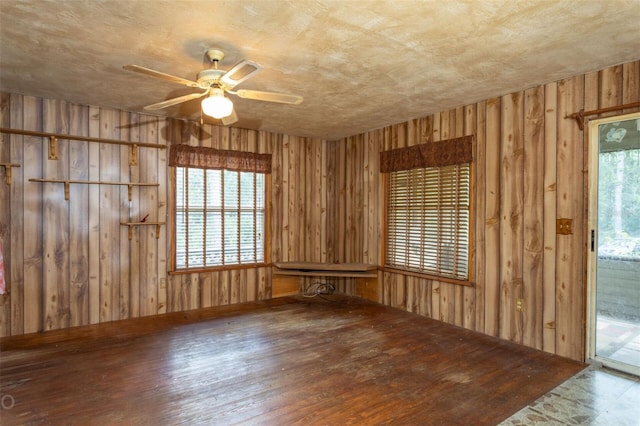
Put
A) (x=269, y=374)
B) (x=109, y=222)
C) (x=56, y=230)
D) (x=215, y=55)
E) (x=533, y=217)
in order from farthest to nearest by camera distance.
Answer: (x=109, y=222)
(x=56, y=230)
(x=533, y=217)
(x=269, y=374)
(x=215, y=55)

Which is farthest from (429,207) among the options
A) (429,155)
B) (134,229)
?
(134,229)

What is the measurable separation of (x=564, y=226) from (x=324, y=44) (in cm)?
270

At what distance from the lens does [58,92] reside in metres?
3.75

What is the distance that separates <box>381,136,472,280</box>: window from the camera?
4.26 meters

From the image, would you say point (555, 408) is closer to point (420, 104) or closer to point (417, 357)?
point (417, 357)

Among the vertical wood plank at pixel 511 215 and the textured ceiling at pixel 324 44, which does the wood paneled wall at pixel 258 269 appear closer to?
the vertical wood plank at pixel 511 215

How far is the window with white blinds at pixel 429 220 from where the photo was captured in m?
4.27

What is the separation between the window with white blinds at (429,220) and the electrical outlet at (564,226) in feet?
3.21

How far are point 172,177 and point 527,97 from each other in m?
4.26

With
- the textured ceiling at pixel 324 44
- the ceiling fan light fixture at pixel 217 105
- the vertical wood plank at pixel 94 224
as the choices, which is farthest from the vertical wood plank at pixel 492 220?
the vertical wood plank at pixel 94 224

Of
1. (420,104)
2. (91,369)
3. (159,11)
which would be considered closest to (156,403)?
(91,369)

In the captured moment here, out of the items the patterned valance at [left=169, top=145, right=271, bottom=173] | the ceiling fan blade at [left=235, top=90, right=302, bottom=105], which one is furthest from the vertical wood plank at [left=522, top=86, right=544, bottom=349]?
the patterned valance at [left=169, top=145, right=271, bottom=173]

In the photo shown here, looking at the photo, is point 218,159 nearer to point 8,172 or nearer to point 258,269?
point 258,269

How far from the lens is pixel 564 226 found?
3324 mm
